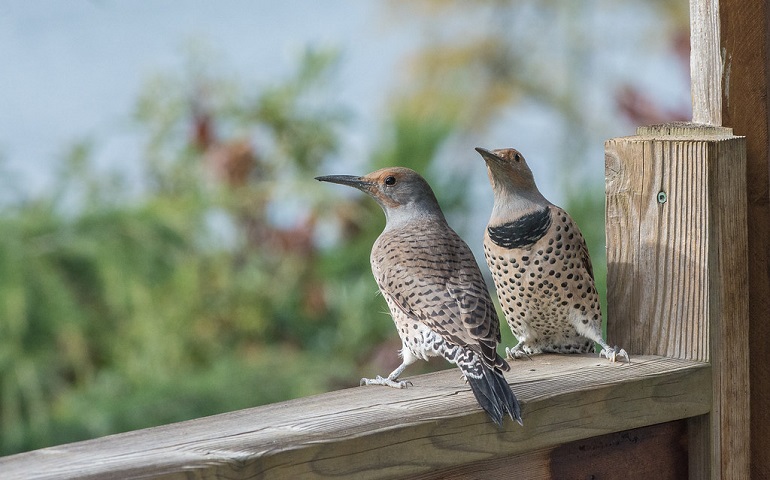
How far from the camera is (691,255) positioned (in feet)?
6.44

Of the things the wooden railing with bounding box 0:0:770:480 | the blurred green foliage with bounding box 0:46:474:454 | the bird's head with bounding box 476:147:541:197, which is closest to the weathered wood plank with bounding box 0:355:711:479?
the wooden railing with bounding box 0:0:770:480

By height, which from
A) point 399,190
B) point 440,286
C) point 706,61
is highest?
point 706,61

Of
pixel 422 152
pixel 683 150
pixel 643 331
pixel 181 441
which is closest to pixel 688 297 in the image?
pixel 643 331

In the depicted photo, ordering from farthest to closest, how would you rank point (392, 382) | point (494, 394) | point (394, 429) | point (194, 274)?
point (194, 274) → point (392, 382) → point (494, 394) → point (394, 429)

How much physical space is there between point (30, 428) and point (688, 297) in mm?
2870

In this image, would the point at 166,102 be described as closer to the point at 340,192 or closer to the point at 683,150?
the point at 340,192

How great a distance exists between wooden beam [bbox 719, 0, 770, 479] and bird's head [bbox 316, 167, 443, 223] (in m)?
0.61

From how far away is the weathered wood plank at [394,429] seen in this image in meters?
1.39

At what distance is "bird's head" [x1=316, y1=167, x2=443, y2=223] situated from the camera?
7.16ft

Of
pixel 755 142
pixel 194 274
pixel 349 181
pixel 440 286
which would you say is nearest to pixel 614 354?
pixel 440 286

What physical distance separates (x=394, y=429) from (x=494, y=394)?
206 mm

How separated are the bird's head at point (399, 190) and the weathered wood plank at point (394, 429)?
410 millimetres

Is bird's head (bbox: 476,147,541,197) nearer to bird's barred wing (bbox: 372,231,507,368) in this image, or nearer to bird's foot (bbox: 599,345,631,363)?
bird's barred wing (bbox: 372,231,507,368)

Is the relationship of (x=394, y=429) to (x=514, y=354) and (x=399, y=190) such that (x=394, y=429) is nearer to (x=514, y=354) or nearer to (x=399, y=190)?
(x=514, y=354)
